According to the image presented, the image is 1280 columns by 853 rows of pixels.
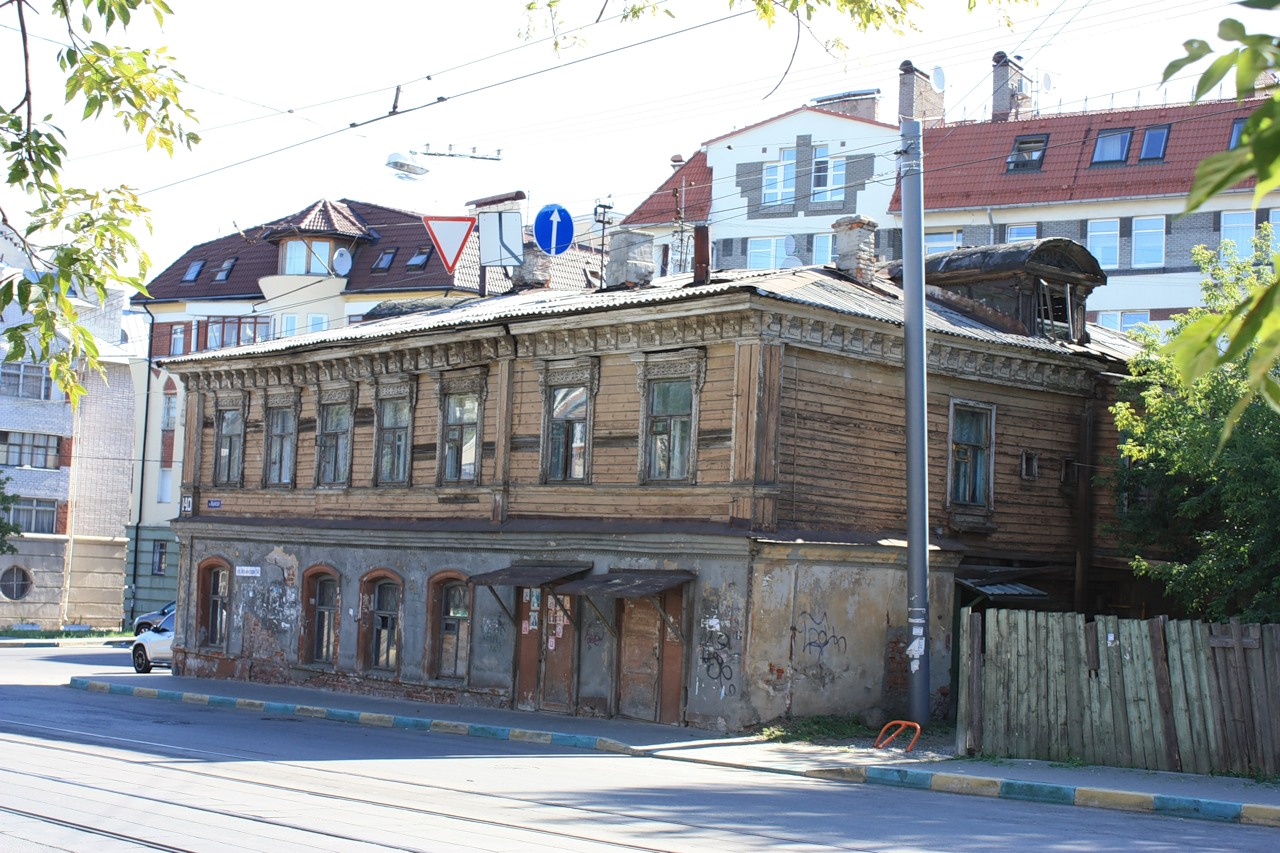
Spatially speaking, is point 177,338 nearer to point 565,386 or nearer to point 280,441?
point 280,441

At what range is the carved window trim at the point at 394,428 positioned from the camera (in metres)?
27.7

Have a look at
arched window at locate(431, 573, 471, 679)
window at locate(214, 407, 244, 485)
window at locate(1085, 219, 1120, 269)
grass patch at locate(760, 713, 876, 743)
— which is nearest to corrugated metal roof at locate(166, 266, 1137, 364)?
window at locate(214, 407, 244, 485)

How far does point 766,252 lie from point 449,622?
1168 inches

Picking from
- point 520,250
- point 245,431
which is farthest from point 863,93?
point 245,431

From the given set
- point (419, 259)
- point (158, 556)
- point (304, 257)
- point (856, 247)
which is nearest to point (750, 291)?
point (856, 247)

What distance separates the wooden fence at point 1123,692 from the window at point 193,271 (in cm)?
4569

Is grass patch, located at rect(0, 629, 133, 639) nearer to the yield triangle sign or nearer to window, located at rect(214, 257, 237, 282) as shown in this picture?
window, located at rect(214, 257, 237, 282)

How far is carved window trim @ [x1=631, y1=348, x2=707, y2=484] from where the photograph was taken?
2205 centimetres

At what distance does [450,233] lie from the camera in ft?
104

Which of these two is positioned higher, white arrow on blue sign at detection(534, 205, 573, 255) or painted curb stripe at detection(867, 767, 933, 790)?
white arrow on blue sign at detection(534, 205, 573, 255)

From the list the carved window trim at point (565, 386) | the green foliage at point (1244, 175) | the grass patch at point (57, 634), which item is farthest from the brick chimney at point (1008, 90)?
the green foliage at point (1244, 175)

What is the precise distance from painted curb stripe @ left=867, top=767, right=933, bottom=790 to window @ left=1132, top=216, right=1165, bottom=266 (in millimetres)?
31959

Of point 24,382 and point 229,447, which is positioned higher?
point 24,382

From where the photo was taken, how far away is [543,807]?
41.6 ft
